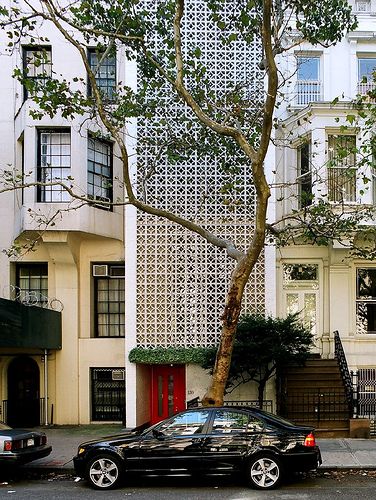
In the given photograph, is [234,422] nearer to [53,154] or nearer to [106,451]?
[106,451]

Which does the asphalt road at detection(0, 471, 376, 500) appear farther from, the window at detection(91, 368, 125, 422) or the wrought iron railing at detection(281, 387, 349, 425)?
the window at detection(91, 368, 125, 422)

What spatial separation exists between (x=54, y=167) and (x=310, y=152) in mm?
7306

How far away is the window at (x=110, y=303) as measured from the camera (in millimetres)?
18672

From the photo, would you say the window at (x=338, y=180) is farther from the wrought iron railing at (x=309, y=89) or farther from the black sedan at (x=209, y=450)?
the black sedan at (x=209, y=450)

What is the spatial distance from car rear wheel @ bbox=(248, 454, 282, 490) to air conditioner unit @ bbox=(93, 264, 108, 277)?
9586 mm

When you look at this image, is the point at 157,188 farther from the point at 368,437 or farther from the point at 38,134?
the point at 368,437

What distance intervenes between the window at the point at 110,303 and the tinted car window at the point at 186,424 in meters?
8.25

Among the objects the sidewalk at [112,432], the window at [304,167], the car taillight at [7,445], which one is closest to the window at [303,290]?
the window at [304,167]

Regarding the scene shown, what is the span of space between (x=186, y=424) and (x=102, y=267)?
882 centimetres

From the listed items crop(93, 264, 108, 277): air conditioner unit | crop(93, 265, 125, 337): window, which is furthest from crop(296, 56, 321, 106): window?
crop(93, 264, 108, 277): air conditioner unit

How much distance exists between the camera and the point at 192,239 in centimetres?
1686

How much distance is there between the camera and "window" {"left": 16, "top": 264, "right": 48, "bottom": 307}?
18.7m

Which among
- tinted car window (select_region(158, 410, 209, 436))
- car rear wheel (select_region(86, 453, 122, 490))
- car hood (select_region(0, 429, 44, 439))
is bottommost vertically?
car rear wheel (select_region(86, 453, 122, 490))

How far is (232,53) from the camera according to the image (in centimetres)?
1700
